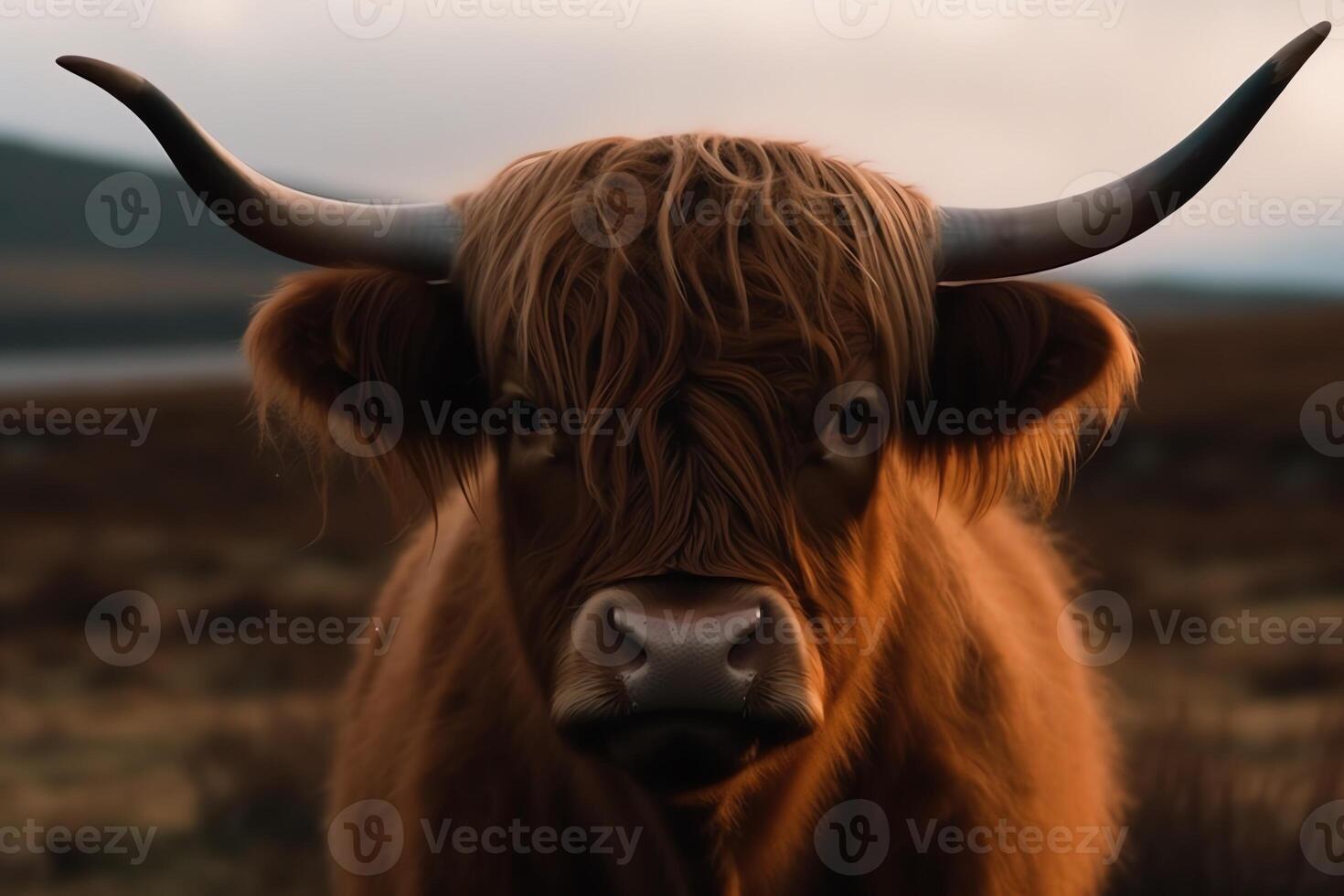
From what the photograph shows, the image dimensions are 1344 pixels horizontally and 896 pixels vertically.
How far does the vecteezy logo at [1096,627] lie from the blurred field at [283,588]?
23cm

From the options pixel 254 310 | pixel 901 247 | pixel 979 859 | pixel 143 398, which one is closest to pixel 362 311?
pixel 254 310

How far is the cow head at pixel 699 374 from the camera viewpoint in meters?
2.19

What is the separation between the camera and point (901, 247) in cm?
271

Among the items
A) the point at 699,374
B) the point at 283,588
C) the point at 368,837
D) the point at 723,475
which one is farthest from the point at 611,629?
the point at 283,588

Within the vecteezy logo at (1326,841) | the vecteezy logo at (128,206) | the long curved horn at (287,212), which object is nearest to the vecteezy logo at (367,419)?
the long curved horn at (287,212)

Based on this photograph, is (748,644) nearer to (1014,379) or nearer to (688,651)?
(688,651)

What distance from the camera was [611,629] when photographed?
2.15 m

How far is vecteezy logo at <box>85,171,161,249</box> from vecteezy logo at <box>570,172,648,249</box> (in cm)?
176

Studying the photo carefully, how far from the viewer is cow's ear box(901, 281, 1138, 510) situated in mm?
2805

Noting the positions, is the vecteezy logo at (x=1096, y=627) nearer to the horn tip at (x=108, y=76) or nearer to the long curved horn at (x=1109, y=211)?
the long curved horn at (x=1109, y=211)

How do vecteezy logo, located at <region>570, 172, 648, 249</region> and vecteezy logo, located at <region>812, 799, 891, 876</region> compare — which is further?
vecteezy logo, located at <region>812, 799, 891, 876</region>

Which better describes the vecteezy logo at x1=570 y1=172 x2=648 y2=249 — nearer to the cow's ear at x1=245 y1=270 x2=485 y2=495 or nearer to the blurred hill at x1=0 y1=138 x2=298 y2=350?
the cow's ear at x1=245 y1=270 x2=485 y2=495

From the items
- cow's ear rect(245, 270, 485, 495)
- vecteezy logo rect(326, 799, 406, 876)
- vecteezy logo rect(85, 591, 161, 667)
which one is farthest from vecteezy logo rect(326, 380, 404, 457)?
vecteezy logo rect(85, 591, 161, 667)

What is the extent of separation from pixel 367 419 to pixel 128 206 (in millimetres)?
1337
